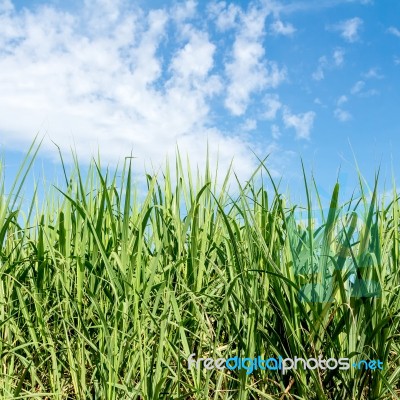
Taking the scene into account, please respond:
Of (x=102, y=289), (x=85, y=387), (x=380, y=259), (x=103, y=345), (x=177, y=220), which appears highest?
(x=177, y=220)

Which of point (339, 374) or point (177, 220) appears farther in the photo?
point (177, 220)

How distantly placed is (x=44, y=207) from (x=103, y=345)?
3.49ft

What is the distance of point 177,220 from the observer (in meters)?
2.13

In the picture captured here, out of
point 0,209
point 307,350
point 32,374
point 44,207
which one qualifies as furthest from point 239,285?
point 44,207

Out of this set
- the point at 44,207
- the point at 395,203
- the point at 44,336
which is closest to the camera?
the point at 44,336

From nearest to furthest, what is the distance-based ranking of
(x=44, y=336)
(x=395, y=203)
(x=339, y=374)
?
(x=339, y=374), (x=44, y=336), (x=395, y=203)

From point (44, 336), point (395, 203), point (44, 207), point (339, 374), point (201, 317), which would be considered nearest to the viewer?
point (339, 374)

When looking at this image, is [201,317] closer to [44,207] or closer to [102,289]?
[102,289]

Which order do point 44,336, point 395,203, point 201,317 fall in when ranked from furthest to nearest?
point 395,203 → point 44,336 → point 201,317

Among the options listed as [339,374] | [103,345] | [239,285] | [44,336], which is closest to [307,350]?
[339,374]

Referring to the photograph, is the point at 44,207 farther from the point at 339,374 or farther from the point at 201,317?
the point at 339,374

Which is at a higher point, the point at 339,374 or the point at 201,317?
the point at 201,317

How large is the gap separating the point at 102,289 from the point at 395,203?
1.12 meters

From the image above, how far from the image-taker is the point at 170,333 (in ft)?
6.00
